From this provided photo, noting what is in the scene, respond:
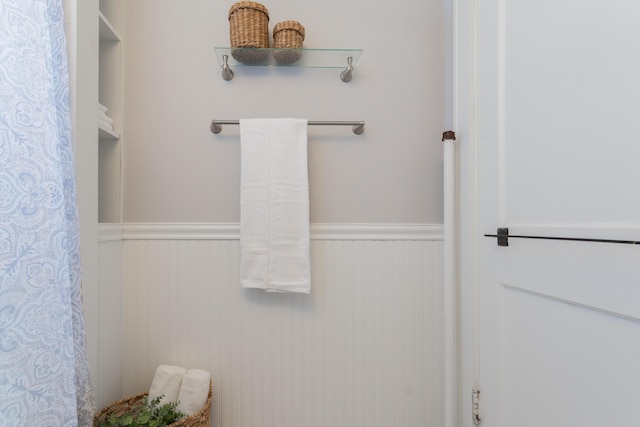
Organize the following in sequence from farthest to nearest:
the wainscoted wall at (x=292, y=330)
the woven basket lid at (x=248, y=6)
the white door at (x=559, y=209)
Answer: the wainscoted wall at (x=292, y=330), the woven basket lid at (x=248, y=6), the white door at (x=559, y=209)

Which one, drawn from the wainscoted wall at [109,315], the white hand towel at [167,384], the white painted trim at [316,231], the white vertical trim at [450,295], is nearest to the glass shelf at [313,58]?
the white vertical trim at [450,295]

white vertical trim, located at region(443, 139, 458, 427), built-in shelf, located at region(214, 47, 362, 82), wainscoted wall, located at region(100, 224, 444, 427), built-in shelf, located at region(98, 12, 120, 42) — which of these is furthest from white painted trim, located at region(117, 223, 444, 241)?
built-in shelf, located at region(98, 12, 120, 42)

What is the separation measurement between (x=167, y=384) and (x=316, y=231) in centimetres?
71

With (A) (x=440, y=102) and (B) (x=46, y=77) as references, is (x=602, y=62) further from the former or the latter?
(B) (x=46, y=77)

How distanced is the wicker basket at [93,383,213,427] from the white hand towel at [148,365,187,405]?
7 cm

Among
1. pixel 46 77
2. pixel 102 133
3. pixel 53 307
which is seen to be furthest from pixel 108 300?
pixel 46 77

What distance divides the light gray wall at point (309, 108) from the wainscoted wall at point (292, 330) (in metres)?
0.12

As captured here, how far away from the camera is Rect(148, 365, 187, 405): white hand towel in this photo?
0.97m

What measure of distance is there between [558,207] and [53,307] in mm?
1137

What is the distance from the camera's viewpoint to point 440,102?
3.65ft

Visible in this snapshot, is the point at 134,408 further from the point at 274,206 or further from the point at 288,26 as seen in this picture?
the point at 288,26

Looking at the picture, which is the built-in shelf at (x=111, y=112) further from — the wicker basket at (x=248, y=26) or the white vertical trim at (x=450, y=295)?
the white vertical trim at (x=450, y=295)

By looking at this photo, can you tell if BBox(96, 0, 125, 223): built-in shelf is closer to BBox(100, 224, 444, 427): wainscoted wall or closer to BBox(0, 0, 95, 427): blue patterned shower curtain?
BBox(100, 224, 444, 427): wainscoted wall

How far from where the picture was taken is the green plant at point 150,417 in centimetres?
87
